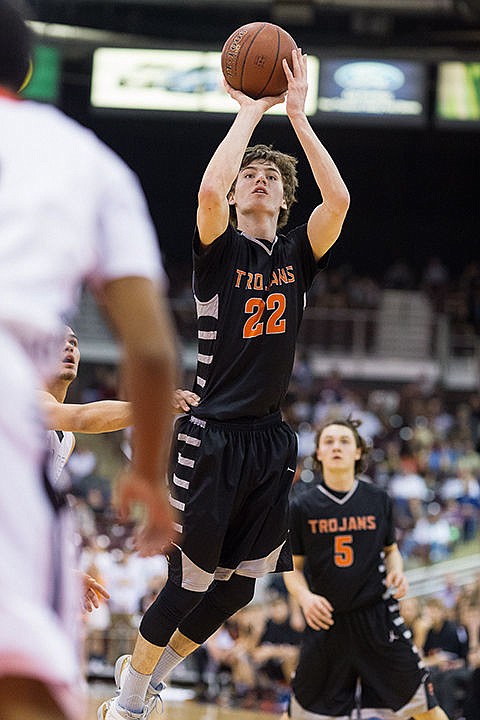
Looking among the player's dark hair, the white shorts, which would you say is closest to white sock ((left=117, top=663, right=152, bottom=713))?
the white shorts

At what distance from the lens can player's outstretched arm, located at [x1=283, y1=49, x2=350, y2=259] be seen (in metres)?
4.17

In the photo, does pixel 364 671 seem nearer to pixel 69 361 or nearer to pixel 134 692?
pixel 134 692

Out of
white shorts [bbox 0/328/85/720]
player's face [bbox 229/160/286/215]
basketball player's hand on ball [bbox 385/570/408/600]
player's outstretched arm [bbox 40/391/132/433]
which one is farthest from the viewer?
basketball player's hand on ball [bbox 385/570/408/600]

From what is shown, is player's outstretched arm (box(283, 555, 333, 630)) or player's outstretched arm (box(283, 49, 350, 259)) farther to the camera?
player's outstretched arm (box(283, 555, 333, 630))

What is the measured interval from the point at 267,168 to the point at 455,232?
2209 centimetres

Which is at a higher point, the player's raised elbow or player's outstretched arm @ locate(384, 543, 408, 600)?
the player's raised elbow

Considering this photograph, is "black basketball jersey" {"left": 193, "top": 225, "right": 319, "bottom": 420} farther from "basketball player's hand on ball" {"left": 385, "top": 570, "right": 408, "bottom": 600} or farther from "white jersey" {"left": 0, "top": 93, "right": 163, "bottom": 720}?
"white jersey" {"left": 0, "top": 93, "right": 163, "bottom": 720}

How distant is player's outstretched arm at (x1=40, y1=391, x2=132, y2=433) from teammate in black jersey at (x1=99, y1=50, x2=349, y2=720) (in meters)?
1.07

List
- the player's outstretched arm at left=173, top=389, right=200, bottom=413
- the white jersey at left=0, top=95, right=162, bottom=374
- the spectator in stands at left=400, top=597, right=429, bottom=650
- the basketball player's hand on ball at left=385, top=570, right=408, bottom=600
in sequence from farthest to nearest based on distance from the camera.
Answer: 1. the spectator in stands at left=400, top=597, right=429, bottom=650
2. the basketball player's hand on ball at left=385, top=570, right=408, bottom=600
3. the player's outstretched arm at left=173, top=389, right=200, bottom=413
4. the white jersey at left=0, top=95, right=162, bottom=374

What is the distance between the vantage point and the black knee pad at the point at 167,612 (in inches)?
173

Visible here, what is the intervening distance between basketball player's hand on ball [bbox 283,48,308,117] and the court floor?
5693 mm

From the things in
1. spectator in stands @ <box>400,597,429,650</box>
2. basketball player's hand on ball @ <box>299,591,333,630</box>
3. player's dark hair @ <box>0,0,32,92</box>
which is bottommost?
spectator in stands @ <box>400,597,429,650</box>

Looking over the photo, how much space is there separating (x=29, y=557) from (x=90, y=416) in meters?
1.46

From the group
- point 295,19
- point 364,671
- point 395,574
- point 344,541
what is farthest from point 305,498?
point 295,19
